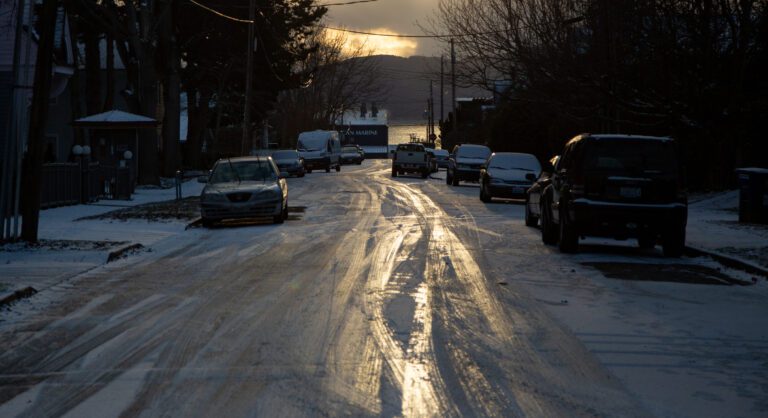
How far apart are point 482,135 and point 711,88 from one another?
4225 centimetres

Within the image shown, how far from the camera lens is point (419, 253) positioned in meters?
17.8

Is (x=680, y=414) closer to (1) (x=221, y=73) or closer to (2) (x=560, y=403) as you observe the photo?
(2) (x=560, y=403)

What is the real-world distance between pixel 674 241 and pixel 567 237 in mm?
1654

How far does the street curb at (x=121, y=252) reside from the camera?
56.1 ft

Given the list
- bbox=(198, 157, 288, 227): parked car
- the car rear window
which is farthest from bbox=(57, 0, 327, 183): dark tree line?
bbox=(198, 157, 288, 227): parked car

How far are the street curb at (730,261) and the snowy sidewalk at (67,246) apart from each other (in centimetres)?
919

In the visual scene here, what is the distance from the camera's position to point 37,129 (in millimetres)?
18031

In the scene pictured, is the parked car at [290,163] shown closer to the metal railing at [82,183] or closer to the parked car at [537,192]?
the metal railing at [82,183]

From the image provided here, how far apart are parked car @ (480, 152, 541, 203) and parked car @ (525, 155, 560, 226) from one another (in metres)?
9.27

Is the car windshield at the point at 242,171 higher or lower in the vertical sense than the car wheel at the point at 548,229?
higher

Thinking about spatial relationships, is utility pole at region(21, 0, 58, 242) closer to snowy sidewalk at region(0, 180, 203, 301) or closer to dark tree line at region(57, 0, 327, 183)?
snowy sidewalk at region(0, 180, 203, 301)

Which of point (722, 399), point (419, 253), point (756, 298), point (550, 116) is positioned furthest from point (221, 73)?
point (722, 399)

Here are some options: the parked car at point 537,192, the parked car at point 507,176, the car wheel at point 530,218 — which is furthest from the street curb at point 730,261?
the parked car at point 507,176

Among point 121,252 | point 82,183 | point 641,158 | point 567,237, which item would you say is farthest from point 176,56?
point 641,158
